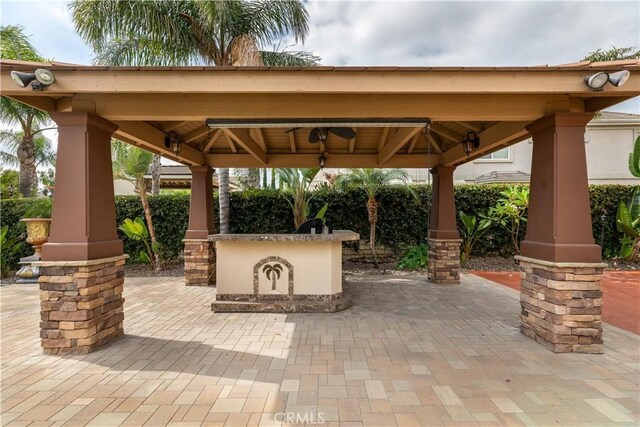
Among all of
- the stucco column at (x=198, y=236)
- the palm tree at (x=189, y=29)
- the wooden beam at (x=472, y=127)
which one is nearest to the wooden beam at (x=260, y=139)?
the stucco column at (x=198, y=236)

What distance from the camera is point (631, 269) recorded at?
9305 millimetres

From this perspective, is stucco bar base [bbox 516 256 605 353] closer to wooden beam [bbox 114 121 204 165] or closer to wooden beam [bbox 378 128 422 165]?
wooden beam [bbox 378 128 422 165]

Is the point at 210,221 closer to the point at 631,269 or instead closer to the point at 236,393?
the point at 236,393

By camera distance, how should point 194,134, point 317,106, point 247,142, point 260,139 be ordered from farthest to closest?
point 260,139 → point 194,134 → point 247,142 → point 317,106

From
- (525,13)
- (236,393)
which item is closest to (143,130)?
(236,393)

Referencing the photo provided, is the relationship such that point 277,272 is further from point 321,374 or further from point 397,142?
point 397,142

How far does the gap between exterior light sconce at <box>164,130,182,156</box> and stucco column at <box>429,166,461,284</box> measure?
19.0 ft

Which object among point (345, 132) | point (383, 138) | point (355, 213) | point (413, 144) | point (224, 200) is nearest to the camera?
point (345, 132)

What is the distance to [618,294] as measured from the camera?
6621 millimetres

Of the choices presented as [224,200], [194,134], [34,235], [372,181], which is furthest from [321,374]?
[34,235]

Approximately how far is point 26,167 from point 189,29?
309 inches

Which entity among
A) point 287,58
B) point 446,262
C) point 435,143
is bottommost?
point 446,262

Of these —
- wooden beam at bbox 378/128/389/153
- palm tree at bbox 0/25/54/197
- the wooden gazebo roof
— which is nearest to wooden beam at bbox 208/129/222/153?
the wooden gazebo roof

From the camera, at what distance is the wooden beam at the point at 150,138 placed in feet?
15.9
